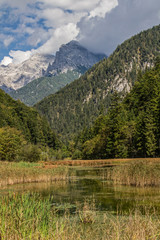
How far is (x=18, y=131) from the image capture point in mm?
108188

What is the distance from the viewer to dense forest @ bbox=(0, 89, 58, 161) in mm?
75750

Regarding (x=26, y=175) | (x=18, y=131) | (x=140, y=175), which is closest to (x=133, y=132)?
(x=18, y=131)

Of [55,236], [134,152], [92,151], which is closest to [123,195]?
[55,236]

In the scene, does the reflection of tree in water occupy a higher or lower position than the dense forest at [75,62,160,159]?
lower

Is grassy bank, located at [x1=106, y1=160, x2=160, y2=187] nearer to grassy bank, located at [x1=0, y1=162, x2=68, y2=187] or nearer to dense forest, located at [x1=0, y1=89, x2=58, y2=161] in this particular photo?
grassy bank, located at [x1=0, y1=162, x2=68, y2=187]

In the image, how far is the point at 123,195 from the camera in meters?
25.1

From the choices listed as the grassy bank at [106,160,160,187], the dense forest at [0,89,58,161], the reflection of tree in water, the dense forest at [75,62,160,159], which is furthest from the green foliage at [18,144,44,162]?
the grassy bank at [106,160,160,187]

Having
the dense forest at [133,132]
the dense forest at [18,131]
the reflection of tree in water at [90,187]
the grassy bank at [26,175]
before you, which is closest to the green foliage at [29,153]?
the dense forest at [18,131]

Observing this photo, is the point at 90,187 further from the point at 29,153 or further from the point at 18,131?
the point at 18,131

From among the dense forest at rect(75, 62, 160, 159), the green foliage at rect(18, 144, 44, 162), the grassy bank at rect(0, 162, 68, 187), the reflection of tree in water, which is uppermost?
the dense forest at rect(75, 62, 160, 159)

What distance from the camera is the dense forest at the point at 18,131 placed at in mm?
75750

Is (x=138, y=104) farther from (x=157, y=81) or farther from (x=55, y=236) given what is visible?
(x=55, y=236)

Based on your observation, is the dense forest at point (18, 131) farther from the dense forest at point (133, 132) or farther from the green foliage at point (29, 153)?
the dense forest at point (133, 132)

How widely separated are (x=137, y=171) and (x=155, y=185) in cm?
277
